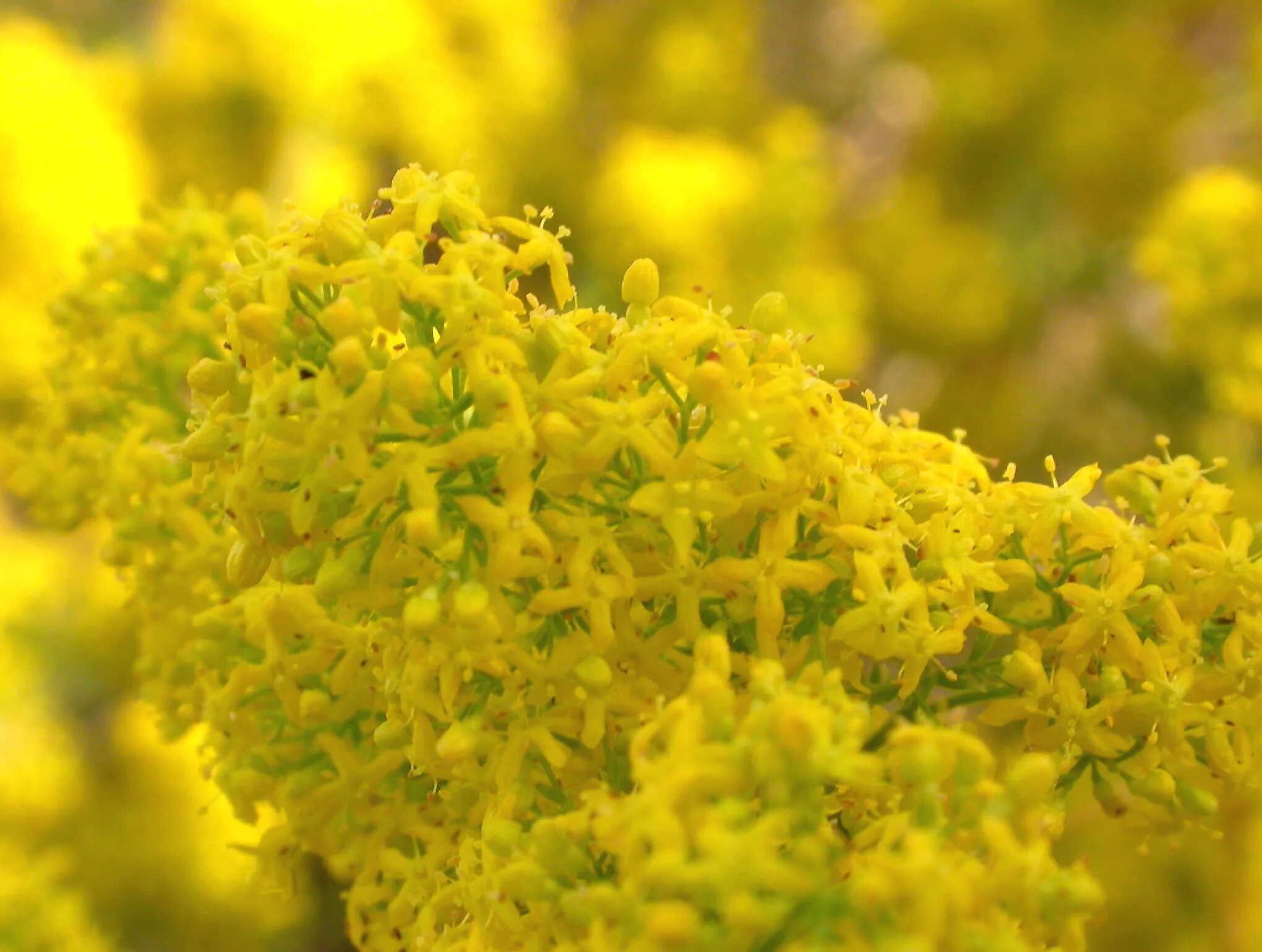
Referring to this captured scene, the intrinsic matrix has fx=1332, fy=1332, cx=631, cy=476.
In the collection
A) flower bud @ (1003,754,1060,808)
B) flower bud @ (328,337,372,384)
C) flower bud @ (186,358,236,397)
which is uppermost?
flower bud @ (186,358,236,397)

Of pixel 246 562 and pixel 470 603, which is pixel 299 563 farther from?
pixel 470 603

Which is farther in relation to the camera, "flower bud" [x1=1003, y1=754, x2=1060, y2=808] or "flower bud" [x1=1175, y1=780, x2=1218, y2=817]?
"flower bud" [x1=1175, y1=780, x2=1218, y2=817]

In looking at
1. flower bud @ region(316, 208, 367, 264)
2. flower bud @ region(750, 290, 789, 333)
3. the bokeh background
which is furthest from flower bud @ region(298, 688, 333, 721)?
the bokeh background

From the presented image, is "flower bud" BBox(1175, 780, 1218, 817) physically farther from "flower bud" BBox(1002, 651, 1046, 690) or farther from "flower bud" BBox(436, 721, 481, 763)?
"flower bud" BBox(436, 721, 481, 763)

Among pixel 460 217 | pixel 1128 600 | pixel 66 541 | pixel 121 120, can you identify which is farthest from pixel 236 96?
pixel 1128 600

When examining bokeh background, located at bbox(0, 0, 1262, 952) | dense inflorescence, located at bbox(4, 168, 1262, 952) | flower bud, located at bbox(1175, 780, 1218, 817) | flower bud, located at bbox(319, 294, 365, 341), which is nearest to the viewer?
dense inflorescence, located at bbox(4, 168, 1262, 952)

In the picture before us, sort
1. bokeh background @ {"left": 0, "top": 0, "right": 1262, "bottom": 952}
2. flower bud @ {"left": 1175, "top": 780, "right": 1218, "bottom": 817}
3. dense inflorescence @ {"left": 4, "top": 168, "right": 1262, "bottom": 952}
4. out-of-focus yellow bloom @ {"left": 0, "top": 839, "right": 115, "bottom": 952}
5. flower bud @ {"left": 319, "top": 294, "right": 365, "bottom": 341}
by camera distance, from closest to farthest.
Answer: dense inflorescence @ {"left": 4, "top": 168, "right": 1262, "bottom": 952} < flower bud @ {"left": 319, "top": 294, "right": 365, "bottom": 341} < flower bud @ {"left": 1175, "top": 780, "right": 1218, "bottom": 817} < out-of-focus yellow bloom @ {"left": 0, "top": 839, "right": 115, "bottom": 952} < bokeh background @ {"left": 0, "top": 0, "right": 1262, "bottom": 952}

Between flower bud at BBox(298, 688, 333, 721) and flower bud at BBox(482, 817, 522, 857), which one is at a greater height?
flower bud at BBox(298, 688, 333, 721)
